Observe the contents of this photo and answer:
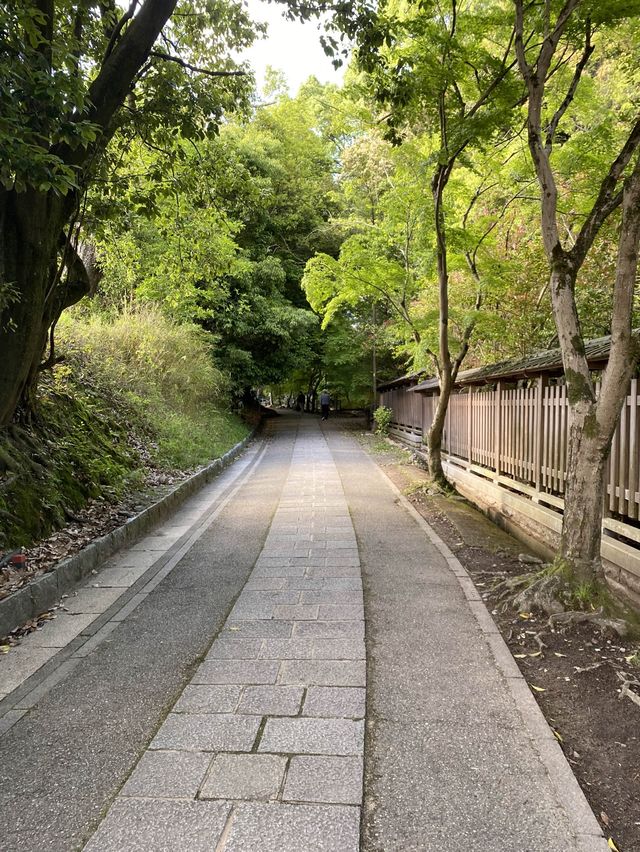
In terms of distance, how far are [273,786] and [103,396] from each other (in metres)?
9.85

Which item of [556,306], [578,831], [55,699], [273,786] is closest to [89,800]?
[273,786]

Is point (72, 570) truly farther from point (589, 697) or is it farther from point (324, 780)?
point (589, 697)

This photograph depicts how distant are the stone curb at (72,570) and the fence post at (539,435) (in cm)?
534

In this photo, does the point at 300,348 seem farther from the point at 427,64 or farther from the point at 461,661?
the point at 461,661

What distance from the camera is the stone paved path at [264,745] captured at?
7.24 ft

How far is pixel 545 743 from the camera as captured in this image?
2797 millimetres

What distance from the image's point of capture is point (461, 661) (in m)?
3.69

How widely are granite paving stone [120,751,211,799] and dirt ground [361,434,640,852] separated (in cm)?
182

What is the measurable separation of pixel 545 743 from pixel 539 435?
4963mm

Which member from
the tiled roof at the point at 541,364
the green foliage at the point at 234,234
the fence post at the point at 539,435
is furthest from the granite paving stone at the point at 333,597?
the green foliage at the point at 234,234

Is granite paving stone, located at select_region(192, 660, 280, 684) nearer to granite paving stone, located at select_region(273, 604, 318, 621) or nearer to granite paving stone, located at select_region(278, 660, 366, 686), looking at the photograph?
granite paving stone, located at select_region(278, 660, 366, 686)

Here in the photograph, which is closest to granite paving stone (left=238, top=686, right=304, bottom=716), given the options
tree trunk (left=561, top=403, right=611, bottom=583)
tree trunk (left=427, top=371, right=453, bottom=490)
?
tree trunk (left=561, top=403, right=611, bottom=583)

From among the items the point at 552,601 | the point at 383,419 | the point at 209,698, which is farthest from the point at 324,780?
the point at 383,419

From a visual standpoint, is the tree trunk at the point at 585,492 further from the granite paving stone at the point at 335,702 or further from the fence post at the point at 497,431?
the fence post at the point at 497,431
